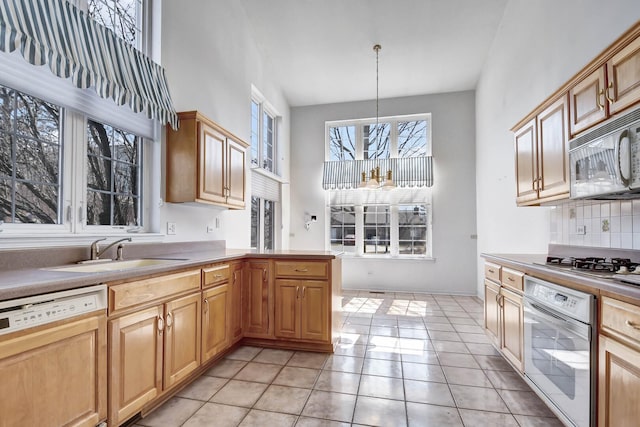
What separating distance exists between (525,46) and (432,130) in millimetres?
2386

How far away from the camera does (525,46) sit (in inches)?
145

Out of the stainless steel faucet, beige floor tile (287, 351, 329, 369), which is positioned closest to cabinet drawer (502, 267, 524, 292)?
beige floor tile (287, 351, 329, 369)

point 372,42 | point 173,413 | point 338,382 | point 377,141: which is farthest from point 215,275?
point 377,141

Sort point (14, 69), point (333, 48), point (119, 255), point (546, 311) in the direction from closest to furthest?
point (14, 69), point (546, 311), point (119, 255), point (333, 48)

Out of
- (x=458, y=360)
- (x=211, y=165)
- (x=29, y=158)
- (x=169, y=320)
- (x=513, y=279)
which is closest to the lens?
(x=29, y=158)

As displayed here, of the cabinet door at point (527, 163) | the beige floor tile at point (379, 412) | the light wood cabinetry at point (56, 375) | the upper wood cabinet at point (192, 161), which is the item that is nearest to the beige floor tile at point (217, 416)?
the light wood cabinetry at point (56, 375)

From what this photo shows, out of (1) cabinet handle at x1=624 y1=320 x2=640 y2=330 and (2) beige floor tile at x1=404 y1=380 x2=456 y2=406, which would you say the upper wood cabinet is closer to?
(2) beige floor tile at x1=404 y1=380 x2=456 y2=406

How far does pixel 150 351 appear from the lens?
1.91m

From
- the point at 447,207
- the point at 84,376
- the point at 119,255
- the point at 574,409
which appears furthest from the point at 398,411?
the point at 447,207

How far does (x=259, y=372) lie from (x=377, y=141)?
499cm

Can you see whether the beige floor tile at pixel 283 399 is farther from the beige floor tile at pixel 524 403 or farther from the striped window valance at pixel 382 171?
the striped window valance at pixel 382 171

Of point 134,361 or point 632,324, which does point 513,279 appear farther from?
point 134,361

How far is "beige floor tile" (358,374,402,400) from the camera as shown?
88.8 inches

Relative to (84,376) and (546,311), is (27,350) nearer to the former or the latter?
(84,376)
